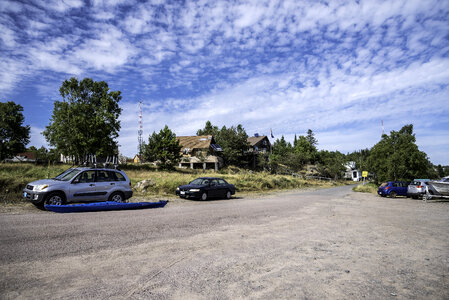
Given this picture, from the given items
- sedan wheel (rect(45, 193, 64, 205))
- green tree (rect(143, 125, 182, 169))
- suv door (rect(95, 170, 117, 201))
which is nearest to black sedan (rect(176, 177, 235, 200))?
suv door (rect(95, 170, 117, 201))

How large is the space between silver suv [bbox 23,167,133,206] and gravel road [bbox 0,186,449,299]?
1930mm

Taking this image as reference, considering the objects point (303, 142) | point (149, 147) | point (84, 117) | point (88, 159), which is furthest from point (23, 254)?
point (303, 142)

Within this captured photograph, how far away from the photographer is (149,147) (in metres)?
44.4

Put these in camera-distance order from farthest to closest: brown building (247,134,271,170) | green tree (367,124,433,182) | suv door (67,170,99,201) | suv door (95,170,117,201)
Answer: brown building (247,134,271,170), green tree (367,124,433,182), suv door (95,170,117,201), suv door (67,170,99,201)

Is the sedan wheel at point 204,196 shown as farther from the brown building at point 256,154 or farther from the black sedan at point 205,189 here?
the brown building at point 256,154

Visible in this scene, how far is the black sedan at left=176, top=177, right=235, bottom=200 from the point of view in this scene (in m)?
16.3

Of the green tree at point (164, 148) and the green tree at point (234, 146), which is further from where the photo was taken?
the green tree at point (234, 146)

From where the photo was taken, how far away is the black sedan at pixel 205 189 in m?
16.3

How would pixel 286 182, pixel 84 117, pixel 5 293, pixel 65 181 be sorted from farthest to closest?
pixel 286 182 → pixel 84 117 → pixel 65 181 → pixel 5 293

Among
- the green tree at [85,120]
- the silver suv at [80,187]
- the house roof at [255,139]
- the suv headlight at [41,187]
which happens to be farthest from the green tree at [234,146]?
the suv headlight at [41,187]

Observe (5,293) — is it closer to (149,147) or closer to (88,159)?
(88,159)

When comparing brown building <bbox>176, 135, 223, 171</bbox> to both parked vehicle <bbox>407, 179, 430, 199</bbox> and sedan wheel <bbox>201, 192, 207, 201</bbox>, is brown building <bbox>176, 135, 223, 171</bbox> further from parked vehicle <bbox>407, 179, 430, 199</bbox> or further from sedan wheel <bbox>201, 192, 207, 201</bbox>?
parked vehicle <bbox>407, 179, 430, 199</bbox>

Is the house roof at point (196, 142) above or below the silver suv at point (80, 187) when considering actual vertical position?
above

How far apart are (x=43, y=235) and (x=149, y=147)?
3951 centimetres
